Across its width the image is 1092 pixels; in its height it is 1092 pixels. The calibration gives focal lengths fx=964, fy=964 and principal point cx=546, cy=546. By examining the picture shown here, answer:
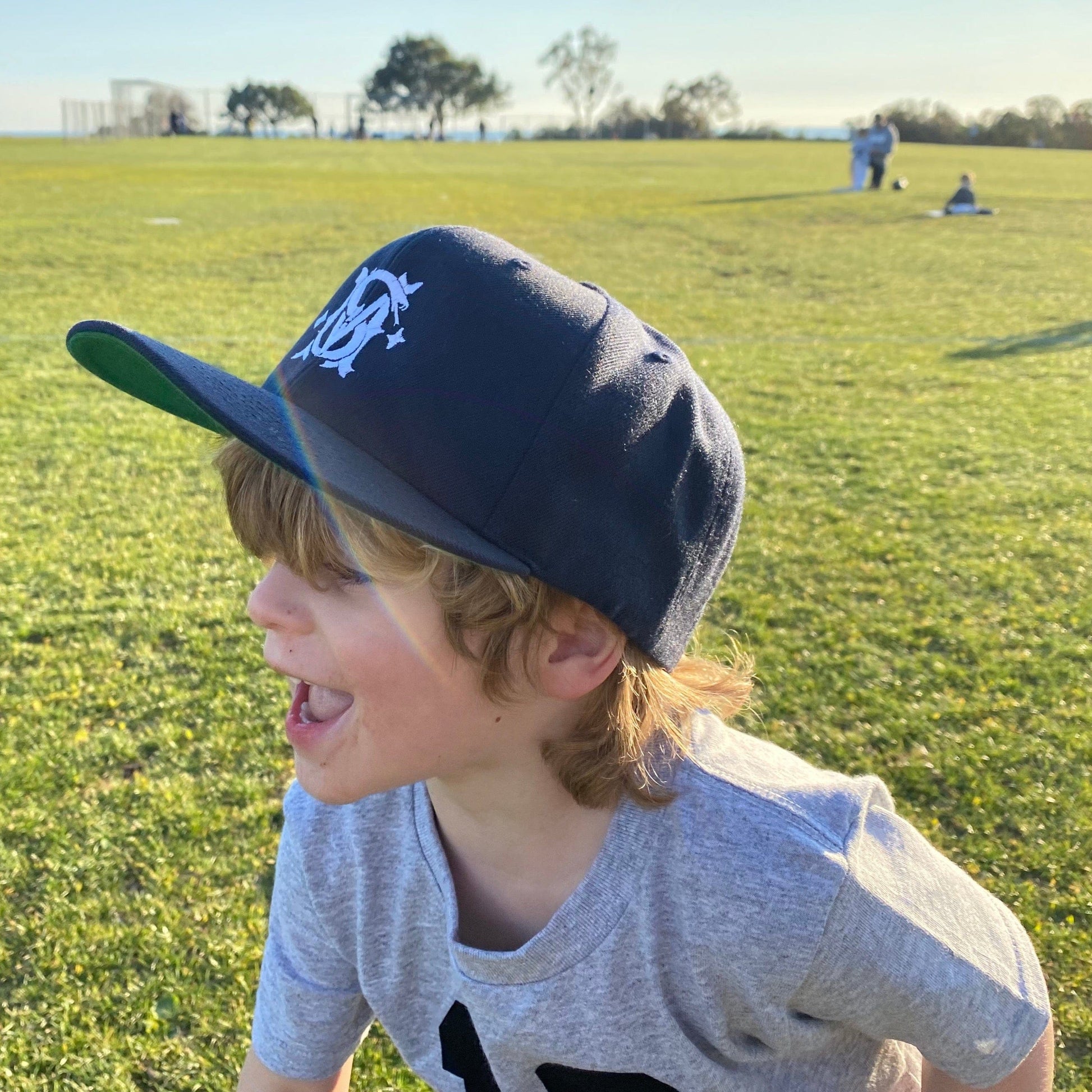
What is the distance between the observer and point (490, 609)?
4.56 ft

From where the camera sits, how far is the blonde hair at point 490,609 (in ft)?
4.50

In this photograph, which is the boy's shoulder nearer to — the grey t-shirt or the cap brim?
the grey t-shirt

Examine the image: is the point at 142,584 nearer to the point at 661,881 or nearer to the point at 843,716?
the point at 843,716

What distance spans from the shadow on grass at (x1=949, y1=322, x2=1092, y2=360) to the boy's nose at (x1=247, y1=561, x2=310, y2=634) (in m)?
8.88

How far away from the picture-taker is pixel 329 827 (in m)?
1.70

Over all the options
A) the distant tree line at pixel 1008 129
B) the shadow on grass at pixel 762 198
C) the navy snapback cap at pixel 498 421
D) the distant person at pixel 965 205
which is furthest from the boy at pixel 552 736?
the distant tree line at pixel 1008 129

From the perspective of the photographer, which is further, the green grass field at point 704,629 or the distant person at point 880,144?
the distant person at point 880,144

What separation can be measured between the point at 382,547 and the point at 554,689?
35cm

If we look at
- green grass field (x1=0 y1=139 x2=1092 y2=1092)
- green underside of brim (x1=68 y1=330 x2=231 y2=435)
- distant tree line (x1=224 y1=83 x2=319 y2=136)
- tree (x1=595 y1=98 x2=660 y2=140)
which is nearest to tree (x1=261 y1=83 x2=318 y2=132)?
distant tree line (x1=224 y1=83 x2=319 y2=136)

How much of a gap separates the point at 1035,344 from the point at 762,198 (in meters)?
Result: 17.2

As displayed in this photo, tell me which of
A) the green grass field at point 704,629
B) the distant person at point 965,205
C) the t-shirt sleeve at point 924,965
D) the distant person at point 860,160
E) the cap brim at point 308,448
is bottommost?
the green grass field at point 704,629

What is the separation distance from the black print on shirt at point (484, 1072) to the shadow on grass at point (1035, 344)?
873 centimetres

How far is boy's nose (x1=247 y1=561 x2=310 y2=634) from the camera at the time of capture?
1407 mm

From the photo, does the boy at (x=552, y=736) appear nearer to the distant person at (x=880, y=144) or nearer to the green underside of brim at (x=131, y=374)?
the green underside of brim at (x=131, y=374)
